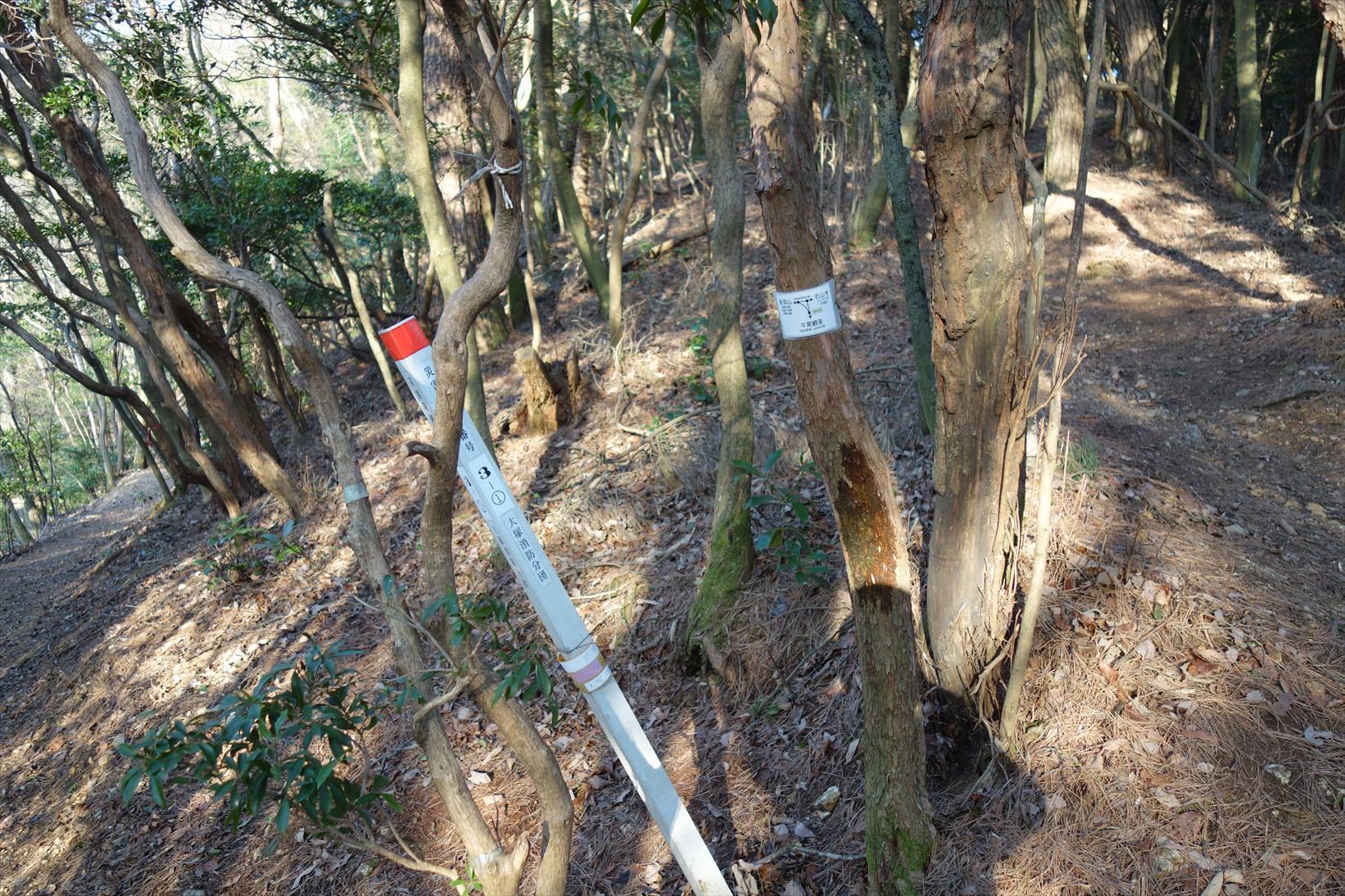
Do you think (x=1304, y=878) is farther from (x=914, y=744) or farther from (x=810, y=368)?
(x=810, y=368)

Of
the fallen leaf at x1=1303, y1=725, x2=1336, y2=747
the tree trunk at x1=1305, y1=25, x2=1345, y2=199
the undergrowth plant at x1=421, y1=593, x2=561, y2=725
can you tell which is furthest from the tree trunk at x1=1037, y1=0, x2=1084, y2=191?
the undergrowth plant at x1=421, y1=593, x2=561, y2=725

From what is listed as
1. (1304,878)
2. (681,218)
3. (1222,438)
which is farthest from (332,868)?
(681,218)

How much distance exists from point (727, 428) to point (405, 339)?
106 inches

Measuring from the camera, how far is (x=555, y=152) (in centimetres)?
845

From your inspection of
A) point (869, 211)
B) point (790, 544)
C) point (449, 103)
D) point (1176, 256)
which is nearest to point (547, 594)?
point (790, 544)

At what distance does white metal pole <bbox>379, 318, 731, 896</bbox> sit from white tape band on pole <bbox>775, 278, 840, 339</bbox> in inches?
42.9

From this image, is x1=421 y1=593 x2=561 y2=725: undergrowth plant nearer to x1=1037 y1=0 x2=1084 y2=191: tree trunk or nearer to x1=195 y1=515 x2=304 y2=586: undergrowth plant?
x1=195 y1=515 x2=304 y2=586: undergrowth plant

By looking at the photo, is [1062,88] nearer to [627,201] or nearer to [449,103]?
[627,201]

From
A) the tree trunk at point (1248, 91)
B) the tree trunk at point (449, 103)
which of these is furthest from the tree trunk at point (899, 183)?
the tree trunk at point (1248, 91)

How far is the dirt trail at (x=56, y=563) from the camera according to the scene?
32.5 ft

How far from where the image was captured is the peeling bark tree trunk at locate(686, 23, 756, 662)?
4594mm

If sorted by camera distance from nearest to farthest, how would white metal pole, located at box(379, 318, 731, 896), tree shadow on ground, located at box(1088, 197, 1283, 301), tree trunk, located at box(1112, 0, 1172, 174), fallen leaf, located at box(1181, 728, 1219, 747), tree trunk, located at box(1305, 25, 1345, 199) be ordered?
white metal pole, located at box(379, 318, 731, 896), fallen leaf, located at box(1181, 728, 1219, 747), tree shadow on ground, located at box(1088, 197, 1283, 301), tree trunk, located at box(1305, 25, 1345, 199), tree trunk, located at box(1112, 0, 1172, 174)

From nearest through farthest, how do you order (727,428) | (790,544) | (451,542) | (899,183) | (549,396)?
(451,542) < (899,183) < (790,544) < (727,428) < (549,396)

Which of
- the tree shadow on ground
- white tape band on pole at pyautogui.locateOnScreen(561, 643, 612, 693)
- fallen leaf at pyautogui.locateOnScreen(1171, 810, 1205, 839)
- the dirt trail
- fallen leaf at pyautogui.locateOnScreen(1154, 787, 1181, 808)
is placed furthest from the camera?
the dirt trail
